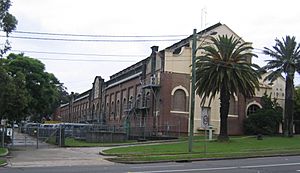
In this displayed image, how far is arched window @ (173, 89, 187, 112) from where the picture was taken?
5994 cm

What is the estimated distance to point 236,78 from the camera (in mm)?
43781

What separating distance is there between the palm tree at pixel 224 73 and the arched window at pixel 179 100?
1494 centimetres

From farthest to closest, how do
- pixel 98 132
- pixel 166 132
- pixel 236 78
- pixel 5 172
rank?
pixel 166 132 < pixel 98 132 < pixel 236 78 < pixel 5 172

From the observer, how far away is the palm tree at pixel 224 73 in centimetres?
4338

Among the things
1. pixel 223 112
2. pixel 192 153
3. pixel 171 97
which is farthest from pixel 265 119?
pixel 192 153

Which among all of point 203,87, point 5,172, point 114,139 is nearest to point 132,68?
point 114,139

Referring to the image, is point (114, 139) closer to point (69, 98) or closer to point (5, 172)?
point (5, 172)

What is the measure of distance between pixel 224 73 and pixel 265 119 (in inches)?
738

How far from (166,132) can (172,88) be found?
5742 mm

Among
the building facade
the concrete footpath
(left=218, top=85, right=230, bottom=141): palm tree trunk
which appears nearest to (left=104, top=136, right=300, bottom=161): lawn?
the concrete footpath

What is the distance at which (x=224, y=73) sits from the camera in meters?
43.4

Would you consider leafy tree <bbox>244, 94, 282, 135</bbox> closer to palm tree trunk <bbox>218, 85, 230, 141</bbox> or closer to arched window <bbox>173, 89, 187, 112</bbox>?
arched window <bbox>173, 89, 187, 112</bbox>

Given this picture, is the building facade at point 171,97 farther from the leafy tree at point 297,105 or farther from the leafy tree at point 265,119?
the leafy tree at point 297,105

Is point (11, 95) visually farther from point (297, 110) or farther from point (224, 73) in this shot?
point (297, 110)
